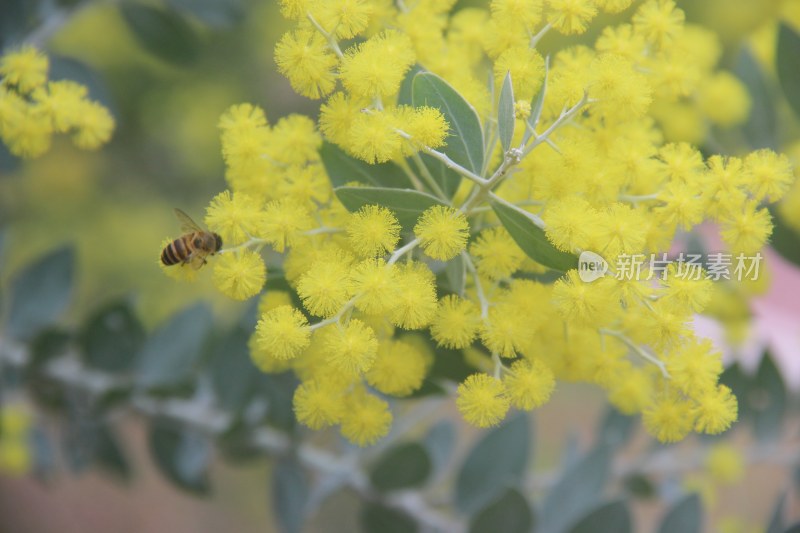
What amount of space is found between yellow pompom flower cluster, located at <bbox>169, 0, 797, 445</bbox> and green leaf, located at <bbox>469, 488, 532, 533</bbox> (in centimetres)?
28

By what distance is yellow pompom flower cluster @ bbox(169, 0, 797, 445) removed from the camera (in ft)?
2.64

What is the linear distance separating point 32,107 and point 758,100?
1.17 m

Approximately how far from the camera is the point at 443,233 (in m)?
0.80

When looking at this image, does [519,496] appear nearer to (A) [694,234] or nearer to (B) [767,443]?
(A) [694,234]

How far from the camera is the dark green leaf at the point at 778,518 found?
1.21 m

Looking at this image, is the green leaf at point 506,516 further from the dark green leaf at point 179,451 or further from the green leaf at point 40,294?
the green leaf at point 40,294

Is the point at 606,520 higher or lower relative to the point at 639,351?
lower

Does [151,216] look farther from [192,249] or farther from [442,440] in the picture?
[192,249]

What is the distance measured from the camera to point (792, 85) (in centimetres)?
121

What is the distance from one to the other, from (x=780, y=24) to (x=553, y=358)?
667mm

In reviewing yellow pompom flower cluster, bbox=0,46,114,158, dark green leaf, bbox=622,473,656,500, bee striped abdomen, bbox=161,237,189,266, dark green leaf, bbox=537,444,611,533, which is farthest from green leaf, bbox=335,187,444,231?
dark green leaf, bbox=622,473,656,500

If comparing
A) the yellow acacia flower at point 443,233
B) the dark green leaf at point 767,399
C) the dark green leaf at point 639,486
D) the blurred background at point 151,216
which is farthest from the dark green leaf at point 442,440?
the blurred background at point 151,216

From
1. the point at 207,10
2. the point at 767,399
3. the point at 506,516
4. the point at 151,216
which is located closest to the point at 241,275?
the point at 506,516

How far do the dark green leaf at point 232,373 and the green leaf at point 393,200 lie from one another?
595 mm
